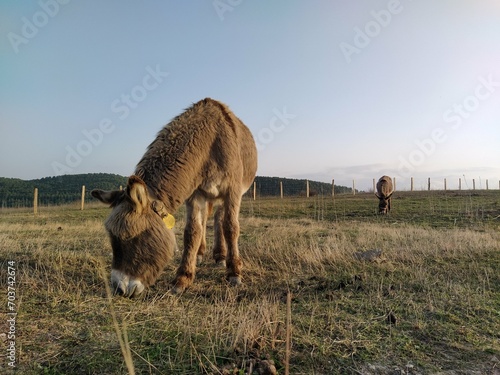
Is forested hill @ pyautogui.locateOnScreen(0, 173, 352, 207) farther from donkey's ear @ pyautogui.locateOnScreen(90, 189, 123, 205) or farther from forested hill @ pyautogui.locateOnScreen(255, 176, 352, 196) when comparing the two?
donkey's ear @ pyautogui.locateOnScreen(90, 189, 123, 205)

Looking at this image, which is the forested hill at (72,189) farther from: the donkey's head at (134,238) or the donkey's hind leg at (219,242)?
the donkey's head at (134,238)

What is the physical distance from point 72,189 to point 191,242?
5074cm

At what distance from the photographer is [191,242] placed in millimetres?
5406

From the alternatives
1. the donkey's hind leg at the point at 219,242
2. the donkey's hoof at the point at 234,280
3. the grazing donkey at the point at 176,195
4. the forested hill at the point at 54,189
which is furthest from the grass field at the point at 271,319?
the forested hill at the point at 54,189

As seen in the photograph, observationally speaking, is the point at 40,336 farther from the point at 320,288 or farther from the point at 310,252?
the point at 310,252

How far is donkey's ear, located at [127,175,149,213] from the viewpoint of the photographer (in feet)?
12.9

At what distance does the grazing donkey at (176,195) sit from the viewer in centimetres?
404

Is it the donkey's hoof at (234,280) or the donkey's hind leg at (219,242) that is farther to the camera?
the donkey's hind leg at (219,242)

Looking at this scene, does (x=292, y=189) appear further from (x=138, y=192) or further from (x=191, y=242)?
(x=138, y=192)

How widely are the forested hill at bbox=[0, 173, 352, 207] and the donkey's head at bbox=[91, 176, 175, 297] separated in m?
16.9

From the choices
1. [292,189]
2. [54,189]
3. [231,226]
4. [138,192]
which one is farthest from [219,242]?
[54,189]

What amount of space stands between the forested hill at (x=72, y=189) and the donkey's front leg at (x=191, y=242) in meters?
15.9

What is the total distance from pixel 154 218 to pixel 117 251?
58cm

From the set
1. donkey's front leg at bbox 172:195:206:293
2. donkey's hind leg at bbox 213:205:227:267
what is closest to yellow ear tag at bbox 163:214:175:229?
donkey's front leg at bbox 172:195:206:293
